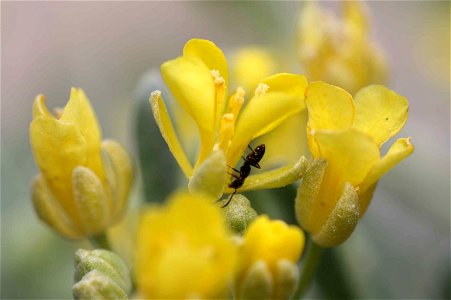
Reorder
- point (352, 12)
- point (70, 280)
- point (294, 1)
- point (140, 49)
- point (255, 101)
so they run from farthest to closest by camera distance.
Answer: point (140, 49), point (294, 1), point (70, 280), point (352, 12), point (255, 101)

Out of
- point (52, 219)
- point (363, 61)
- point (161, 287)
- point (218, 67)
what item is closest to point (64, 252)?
point (52, 219)

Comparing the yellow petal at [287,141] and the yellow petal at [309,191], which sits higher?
the yellow petal at [309,191]

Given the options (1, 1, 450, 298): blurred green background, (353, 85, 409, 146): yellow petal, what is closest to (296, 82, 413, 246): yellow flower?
(353, 85, 409, 146): yellow petal

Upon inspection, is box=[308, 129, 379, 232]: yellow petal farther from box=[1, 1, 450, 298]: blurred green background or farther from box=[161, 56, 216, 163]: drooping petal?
box=[1, 1, 450, 298]: blurred green background

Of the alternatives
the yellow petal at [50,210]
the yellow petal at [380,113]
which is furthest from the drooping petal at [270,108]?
the yellow petal at [50,210]

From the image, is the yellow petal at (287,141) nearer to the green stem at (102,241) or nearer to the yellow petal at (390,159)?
the green stem at (102,241)

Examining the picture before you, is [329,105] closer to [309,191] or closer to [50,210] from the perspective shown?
[309,191]

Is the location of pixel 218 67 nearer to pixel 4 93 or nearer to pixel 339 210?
pixel 339 210
